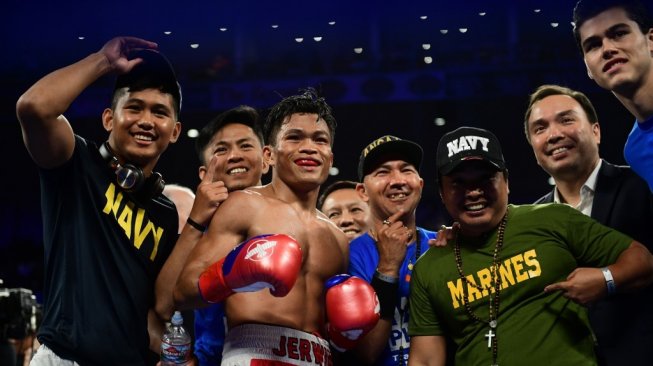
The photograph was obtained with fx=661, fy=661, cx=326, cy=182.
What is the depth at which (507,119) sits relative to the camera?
10.2m

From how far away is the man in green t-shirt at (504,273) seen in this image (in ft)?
6.51

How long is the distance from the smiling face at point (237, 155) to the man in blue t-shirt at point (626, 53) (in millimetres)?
1473

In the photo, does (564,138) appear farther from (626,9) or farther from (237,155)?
(237,155)

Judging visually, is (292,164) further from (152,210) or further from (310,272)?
(152,210)

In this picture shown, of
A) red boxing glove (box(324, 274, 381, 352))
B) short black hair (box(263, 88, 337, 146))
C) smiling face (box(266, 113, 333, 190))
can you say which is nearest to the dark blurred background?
short black hair (box(263, 88, 337, 146))

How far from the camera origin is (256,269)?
6.34 feet

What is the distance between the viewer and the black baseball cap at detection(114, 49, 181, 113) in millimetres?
2449

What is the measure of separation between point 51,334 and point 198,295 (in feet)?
1.75

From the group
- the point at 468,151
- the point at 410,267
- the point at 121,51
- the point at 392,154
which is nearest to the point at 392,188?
the point at 392,154

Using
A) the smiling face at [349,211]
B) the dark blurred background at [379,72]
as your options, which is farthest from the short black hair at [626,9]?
the dark blurred background at [379,72]

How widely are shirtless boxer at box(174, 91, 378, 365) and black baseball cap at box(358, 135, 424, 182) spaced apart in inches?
12.7

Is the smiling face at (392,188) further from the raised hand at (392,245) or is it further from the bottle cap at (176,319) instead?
the bottle cap at (176,319)

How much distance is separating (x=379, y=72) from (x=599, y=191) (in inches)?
315

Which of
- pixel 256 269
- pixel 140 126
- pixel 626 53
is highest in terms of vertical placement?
pixel 626 53
